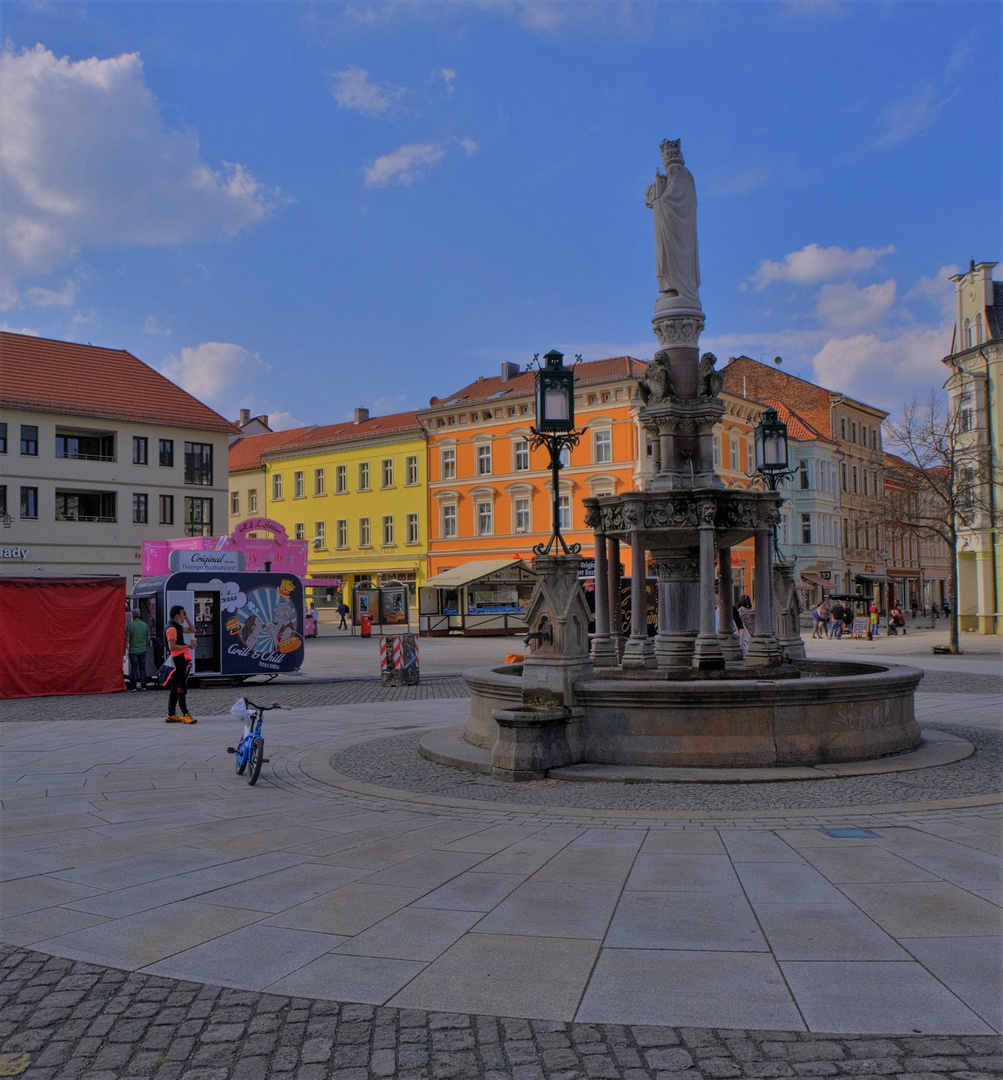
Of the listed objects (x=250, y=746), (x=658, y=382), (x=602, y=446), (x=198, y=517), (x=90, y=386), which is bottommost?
(x=250, y=746)

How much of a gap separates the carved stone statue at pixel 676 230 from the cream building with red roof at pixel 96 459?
36.5 metres

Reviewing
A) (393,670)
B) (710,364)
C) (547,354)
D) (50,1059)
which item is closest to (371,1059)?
(50,1059)

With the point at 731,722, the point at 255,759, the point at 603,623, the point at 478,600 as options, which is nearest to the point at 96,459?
the point at 478,600

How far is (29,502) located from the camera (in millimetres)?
45469

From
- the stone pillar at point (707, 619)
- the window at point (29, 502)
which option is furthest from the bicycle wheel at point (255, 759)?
the window at point (29, 502)

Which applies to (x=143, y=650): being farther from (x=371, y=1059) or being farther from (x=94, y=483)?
(x=94, y=483)

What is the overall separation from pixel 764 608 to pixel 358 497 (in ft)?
181

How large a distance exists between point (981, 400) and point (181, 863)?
147 ft

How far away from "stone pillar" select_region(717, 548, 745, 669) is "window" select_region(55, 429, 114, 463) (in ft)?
133

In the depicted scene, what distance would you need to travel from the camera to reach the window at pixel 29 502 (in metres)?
45.3

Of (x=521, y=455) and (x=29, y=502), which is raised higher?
(x=521, y=455)

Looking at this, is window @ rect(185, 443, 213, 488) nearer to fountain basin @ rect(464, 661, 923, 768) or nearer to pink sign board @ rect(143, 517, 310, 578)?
pink sign board @ rect(143, 517, 310, 578)

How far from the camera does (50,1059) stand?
4.00 metres

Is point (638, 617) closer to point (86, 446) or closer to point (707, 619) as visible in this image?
point (707, 619)
